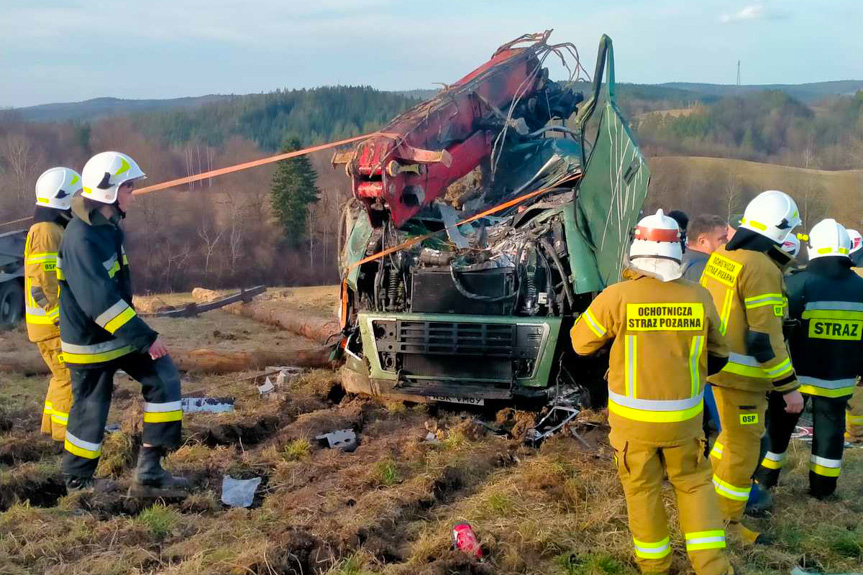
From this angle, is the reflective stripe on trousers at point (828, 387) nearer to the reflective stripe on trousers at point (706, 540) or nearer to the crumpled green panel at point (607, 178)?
the reflective stripe on trousers at point (706, 540)

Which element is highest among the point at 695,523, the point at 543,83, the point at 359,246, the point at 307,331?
the point at 543,83

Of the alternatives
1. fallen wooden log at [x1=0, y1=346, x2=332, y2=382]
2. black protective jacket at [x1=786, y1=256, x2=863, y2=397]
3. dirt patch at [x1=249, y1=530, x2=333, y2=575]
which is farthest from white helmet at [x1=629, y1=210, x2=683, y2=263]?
fallen wooden log at [x1=0, y1=346, x2=332, y2=382]

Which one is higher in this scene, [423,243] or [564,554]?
[423,243]

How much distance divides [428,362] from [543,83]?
3254 mm

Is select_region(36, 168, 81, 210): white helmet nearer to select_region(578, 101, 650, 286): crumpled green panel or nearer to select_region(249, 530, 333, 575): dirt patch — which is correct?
select_region(249, 530, 333, 575): dirt patch

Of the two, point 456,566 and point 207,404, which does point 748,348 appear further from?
point 207,404

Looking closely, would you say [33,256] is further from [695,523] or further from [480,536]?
[695,523]

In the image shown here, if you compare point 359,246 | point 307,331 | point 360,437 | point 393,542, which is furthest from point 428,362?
point 307,331

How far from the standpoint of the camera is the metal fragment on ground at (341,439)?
5.48m

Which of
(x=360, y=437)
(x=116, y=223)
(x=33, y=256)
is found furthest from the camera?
(x=360, y=437)

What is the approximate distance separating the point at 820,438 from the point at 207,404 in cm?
468

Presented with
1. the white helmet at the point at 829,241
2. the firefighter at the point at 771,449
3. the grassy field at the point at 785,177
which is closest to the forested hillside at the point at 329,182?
the grassy field at the point at 785,177

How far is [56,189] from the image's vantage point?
5430 millimetres

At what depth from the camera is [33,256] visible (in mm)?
5254
